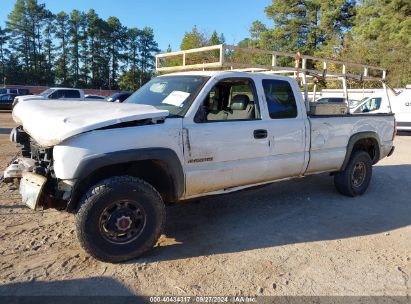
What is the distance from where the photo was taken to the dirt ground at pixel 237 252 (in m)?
3.49

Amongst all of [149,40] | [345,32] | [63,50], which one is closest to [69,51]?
[63,50]

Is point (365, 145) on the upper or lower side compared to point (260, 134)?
lower

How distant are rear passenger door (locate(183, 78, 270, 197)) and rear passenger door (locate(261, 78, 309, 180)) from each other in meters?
0.16

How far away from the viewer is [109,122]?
3584 millimetres

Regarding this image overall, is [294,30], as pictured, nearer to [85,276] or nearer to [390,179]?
[390,179]

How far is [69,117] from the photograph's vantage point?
3666 mm

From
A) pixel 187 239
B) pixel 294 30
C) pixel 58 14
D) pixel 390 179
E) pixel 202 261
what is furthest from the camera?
pixel 58 14

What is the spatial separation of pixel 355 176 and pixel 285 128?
213 cm

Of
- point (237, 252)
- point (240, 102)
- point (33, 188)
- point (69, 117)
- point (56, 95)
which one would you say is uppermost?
point (56, 95)

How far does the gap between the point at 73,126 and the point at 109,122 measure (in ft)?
1.02

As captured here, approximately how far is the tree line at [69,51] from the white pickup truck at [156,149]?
62100 mm

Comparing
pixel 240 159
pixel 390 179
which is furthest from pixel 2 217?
pixel 390 179

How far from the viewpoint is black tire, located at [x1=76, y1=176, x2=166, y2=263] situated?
3.67 metres

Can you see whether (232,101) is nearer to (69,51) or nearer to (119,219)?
(119,219)
